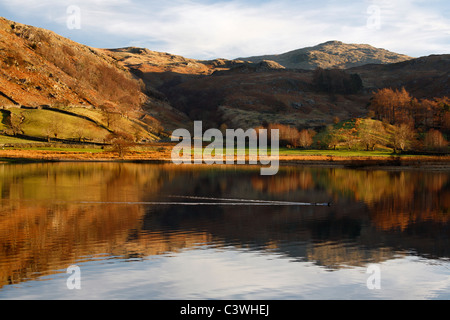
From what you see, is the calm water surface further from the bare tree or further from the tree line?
the tree line

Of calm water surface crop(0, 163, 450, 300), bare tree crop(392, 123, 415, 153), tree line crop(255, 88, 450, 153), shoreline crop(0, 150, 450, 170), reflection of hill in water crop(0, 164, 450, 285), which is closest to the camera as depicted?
calm water surface crop(0, 163, 450, 300)

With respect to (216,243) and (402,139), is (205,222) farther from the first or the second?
(402,139)

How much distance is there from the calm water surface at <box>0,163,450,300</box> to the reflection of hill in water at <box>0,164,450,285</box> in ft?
0.27

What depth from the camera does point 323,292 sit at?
19172 millimetres

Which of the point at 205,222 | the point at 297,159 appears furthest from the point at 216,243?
the point at 297,159

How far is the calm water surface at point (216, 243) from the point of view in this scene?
64.3ft

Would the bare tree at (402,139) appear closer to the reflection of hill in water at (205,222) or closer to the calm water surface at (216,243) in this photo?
the reflection of hill in water at (205,222)

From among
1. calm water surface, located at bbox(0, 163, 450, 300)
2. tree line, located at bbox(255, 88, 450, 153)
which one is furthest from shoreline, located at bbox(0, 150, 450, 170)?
calm water surface, located at bbox(0, 163, 450, 300)

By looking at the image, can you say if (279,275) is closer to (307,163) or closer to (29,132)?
(307,163)

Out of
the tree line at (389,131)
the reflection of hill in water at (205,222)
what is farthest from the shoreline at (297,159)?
the reflection of hill in water at (205,222)

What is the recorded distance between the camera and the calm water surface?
64.3 ft

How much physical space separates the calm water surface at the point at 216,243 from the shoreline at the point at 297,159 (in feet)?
141

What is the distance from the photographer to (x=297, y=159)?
355 ft

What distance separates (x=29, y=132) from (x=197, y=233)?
112 meters
